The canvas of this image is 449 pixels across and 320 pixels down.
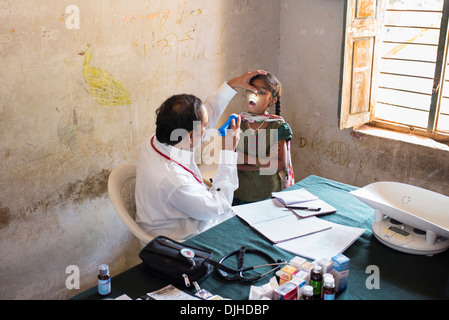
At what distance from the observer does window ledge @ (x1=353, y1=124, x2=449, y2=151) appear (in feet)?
12.4

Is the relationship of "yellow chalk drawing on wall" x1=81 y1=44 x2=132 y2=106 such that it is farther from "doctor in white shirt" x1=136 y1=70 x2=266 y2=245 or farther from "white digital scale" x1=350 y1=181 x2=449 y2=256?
"white digital scale" x1=350 y1=181 x2=449 y2=256

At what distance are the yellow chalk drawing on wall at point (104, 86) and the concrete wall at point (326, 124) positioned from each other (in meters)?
1.86

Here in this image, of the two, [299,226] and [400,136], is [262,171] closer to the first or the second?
[299,226]

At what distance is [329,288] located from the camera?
70.3 inches

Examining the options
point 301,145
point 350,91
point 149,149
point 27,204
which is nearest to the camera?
point 149,149

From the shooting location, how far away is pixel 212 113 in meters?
3.15

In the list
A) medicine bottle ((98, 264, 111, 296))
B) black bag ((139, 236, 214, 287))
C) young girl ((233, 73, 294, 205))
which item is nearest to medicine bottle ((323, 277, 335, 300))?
black bag ((139, 236, 214, 287))

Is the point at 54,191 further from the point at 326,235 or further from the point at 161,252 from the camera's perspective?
the point at 326,235

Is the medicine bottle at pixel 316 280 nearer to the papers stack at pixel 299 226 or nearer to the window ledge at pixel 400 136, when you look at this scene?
the papers stack at pixel 299 226

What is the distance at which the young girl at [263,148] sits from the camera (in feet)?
10.8

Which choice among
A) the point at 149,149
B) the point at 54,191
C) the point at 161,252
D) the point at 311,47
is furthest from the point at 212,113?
the point at 311,47
